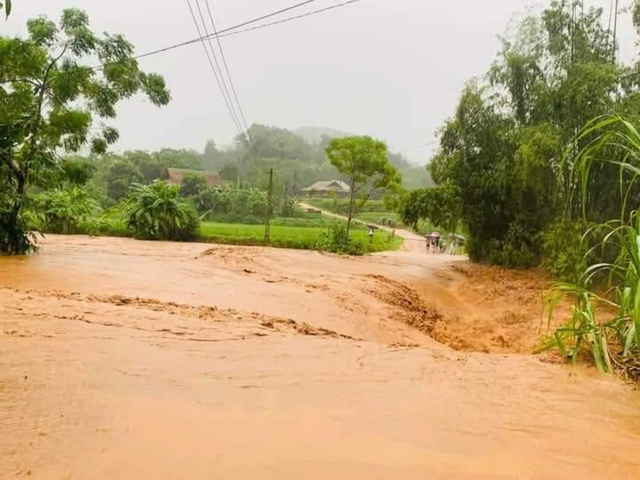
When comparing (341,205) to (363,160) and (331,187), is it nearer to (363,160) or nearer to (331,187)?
(331,187)

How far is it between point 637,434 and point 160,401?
2.51 meters

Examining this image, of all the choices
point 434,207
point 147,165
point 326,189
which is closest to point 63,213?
point 434,207

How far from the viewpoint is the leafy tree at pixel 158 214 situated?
850 inches

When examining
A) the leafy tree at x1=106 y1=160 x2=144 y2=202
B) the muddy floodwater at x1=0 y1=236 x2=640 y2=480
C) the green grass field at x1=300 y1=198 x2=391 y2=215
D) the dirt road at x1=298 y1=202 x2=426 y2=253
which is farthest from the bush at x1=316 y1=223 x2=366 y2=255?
the green grass field at x1=300 y1=198 x2=391 y2=215

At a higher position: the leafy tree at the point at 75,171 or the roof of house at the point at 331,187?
the roof of house at the point at 331,187

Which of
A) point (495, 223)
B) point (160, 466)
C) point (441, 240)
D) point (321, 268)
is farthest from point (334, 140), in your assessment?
point (160, 466)

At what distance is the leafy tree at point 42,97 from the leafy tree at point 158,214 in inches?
355

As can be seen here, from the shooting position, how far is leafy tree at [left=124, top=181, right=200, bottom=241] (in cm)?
2159

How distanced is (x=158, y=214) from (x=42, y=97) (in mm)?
9994

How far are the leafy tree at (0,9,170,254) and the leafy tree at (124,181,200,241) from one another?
903 centimetres

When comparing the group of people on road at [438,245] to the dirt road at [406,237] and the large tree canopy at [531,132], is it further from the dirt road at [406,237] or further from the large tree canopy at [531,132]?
the large tree canopy at [531,132]

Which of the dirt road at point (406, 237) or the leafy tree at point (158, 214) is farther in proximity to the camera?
the dirt road at point (406, 237)

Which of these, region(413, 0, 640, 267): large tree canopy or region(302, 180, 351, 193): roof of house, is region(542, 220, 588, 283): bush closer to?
region(413, 0, 640, 267): large tree canopy

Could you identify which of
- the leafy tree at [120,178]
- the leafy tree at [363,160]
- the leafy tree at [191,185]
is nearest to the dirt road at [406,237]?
the leafy tree at [363,160]
